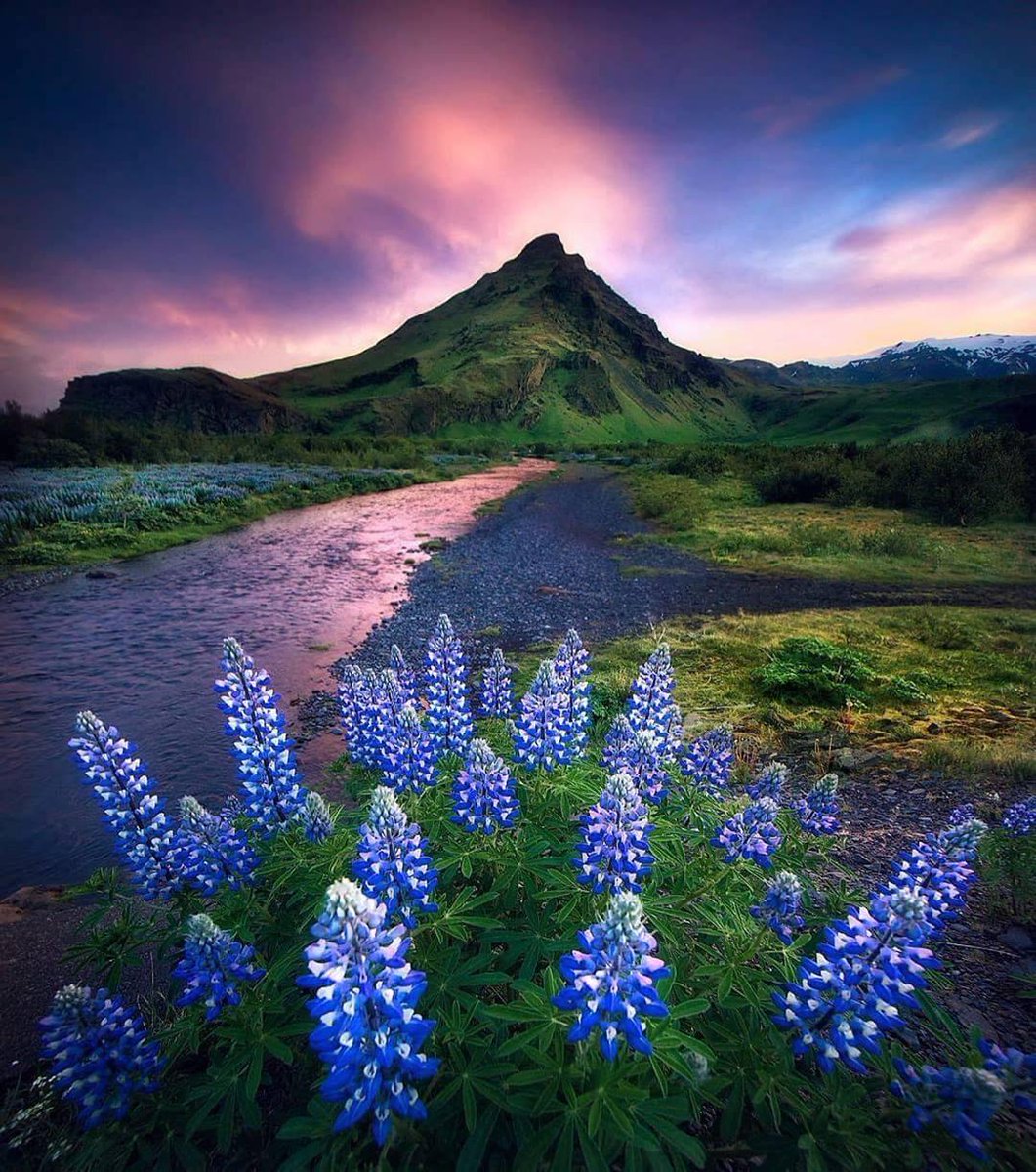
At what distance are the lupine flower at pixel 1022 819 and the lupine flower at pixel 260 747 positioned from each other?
5603 millimetres

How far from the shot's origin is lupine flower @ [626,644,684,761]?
13.1ft

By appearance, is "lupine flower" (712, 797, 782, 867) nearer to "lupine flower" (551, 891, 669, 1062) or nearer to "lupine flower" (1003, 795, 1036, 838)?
"lupine flower" (551, 891, 669, 1062)

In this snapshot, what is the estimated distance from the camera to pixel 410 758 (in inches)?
150

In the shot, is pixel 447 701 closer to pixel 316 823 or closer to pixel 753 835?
pixel 316 823

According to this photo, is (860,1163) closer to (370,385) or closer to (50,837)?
(50,837)

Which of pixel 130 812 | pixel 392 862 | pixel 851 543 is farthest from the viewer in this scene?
pixel 851 543

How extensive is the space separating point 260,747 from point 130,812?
81 cm

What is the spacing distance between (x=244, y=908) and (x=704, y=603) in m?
12.9

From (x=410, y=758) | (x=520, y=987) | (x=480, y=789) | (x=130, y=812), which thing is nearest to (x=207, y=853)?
(x=130, y=812)

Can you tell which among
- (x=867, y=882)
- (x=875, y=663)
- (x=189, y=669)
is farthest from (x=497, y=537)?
(x=867, y=882)

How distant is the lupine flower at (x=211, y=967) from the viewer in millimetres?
2420

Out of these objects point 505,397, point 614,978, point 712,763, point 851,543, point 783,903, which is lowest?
point 851,543

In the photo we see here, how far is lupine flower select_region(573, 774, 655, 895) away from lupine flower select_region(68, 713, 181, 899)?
270cm

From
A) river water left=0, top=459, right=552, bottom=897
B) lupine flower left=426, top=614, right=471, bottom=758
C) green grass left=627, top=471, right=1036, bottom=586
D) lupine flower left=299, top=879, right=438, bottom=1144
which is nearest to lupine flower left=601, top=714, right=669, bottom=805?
lupine flower left=426, top=614, right=471, bottom=758
